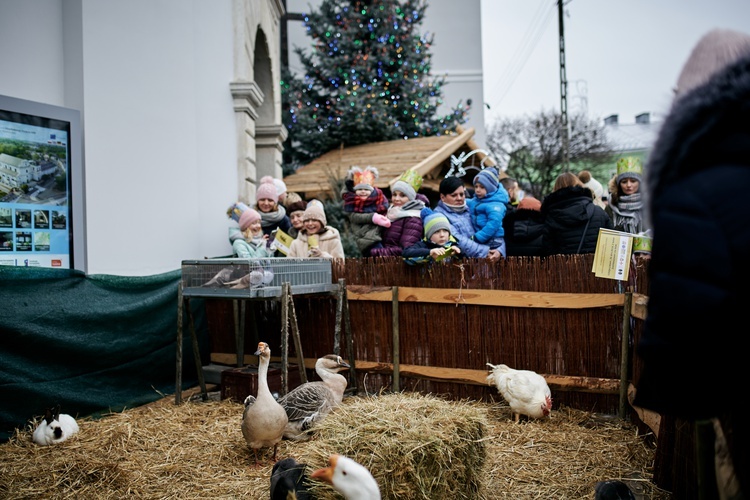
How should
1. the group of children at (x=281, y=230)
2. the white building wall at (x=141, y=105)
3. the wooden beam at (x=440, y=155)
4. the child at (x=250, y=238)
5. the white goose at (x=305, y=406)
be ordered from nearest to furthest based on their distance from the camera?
1. the white goose at (x=305, y=406)
2. the group of children at (x=281, y=230)
3. the child at (x=250, y=238)
4. the white building wall at (x=141, y=105)
5. the wooden beam at (x=440, y=155)

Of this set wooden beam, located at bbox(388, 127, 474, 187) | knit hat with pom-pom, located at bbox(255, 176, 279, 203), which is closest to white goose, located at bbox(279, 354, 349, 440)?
knit hat with pom-pom, located at bbox(255, 176, 279, 203)

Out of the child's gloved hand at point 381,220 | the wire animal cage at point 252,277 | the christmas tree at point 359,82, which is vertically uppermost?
the christmas tree at point 359,82

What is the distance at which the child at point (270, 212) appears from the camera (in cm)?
Result: 813

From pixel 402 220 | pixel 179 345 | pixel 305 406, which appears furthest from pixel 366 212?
pixel 305 406

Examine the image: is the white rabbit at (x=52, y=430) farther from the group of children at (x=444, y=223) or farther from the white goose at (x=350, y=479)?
the white goose at (x=350, y=479)

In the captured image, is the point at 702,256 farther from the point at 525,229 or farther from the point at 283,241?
the point at 283,241

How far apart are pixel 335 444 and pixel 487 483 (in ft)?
3.84

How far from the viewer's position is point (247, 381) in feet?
20.6

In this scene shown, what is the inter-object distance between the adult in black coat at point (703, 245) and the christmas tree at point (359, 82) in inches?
559

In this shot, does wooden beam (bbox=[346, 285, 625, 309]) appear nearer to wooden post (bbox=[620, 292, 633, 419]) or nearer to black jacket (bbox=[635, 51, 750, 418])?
wooden post (bbox=[620, 292, 633, 419])

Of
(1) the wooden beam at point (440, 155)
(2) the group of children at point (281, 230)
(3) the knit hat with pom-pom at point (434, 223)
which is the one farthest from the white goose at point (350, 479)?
(1) the wooden beam at point (440, 155)

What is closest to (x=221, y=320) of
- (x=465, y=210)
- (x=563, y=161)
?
(x=465, y=210)

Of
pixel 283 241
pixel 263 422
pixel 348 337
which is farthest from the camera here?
pixel 283 241

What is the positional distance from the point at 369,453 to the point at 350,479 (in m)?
0.42
